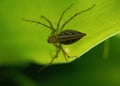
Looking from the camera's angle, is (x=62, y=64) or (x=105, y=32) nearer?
(x=105, y=32)

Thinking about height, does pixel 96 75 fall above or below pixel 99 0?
below

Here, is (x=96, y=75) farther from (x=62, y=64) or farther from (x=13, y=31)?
(x=13, y=31)

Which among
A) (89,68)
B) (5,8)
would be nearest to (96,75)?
(89,68)
